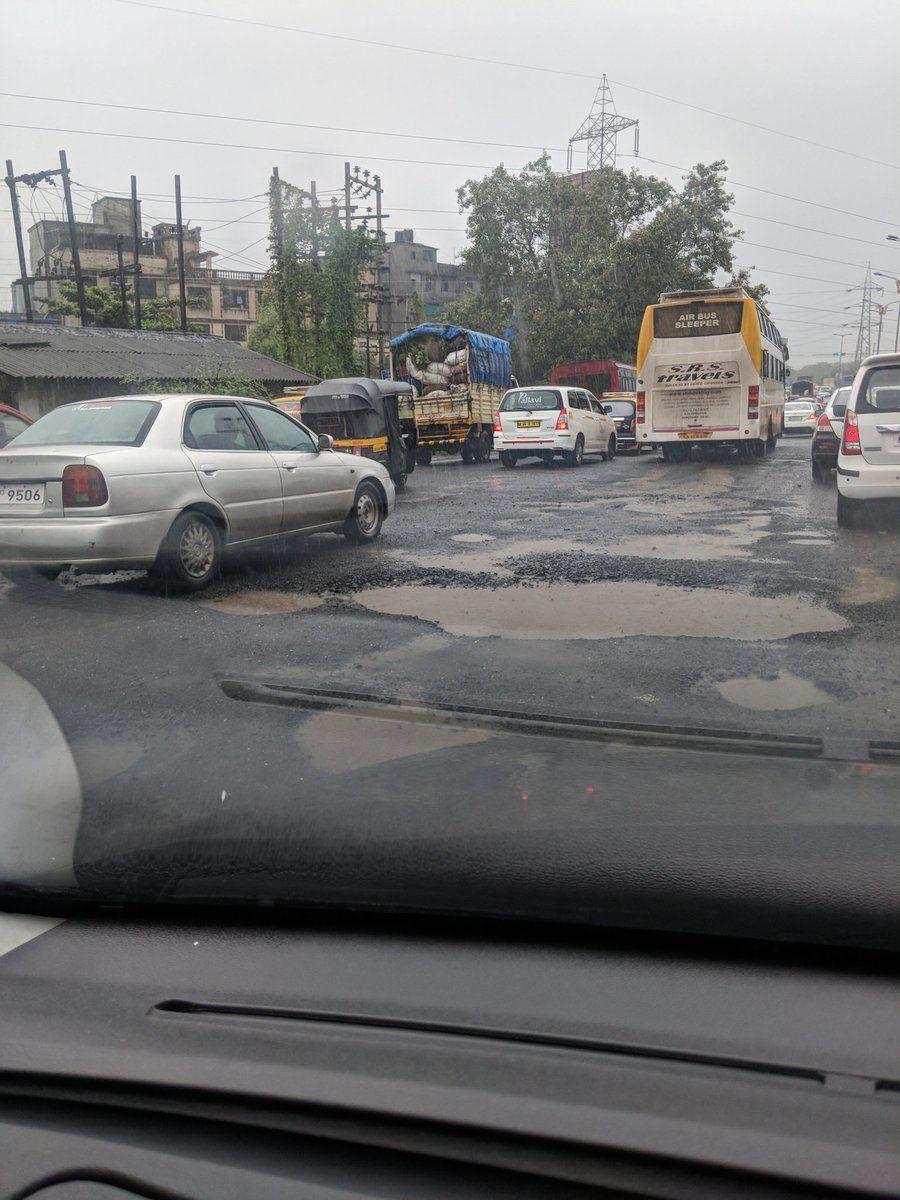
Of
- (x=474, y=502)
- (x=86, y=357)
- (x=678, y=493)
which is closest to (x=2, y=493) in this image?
(x=474, y=502)

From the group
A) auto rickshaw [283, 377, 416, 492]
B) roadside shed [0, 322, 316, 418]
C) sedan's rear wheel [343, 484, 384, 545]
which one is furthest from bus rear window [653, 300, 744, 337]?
sedan's rear wheel [343, 484, 384, 545]

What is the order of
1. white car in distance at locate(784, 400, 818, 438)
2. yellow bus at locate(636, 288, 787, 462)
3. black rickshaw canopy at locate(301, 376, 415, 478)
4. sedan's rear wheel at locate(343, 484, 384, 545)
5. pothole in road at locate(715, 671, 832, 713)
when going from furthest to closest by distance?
white car in distance at locate(784, 400, 818, 438)
yellow bus at locate(636, 288, 787, 462)
black rickshaw canopy at locate(301, 376, 415, 478)
sedan's rear wheel at locate(343, 484, 384, 545)
pothole in road at locate(715, 671, 832, 713)

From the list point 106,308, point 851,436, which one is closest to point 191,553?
point 851,436

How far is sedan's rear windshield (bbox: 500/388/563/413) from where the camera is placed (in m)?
22.2

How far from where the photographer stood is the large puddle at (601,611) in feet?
19.6

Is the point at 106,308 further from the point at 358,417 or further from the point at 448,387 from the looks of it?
the point at 358,417

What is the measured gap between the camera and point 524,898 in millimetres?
2289

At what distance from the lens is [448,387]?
25906mm

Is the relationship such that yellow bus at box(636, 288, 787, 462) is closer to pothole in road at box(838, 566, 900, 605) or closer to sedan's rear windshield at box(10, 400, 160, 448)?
pothole in road at box(838, 566, 900, 605)

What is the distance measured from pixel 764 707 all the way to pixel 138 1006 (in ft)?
10.5

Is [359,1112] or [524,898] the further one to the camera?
[524,898]

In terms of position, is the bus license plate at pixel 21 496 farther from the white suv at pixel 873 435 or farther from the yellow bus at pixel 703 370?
the yellow bus at pixel 703 370

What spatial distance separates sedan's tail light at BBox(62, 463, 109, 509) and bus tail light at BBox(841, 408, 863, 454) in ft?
23.4

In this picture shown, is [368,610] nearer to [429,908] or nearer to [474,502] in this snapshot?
[429,908]
